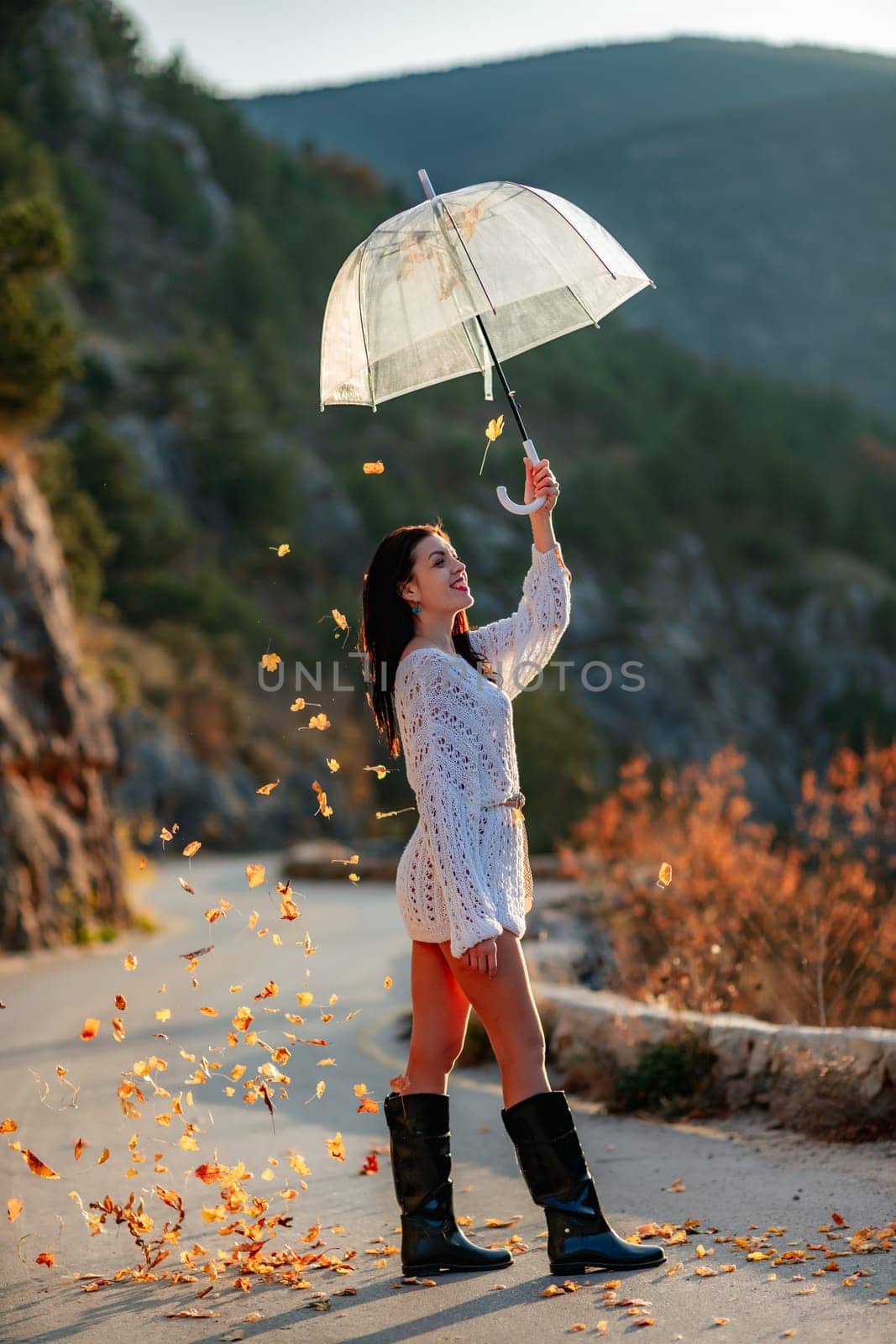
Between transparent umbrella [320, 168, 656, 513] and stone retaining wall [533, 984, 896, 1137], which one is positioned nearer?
transparent umbrella [320, 168, 656, 513]

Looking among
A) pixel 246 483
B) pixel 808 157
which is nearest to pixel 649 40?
pixel 808 157

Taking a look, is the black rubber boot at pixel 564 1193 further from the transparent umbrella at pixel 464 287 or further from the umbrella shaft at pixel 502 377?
the umbrella shaft at pixel 502 377

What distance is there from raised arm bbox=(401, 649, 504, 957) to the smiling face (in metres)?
0.17

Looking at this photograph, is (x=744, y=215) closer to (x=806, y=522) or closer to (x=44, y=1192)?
(x=806, y=522)

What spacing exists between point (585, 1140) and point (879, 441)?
72.5 m

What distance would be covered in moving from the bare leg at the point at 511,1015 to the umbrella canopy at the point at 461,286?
1.60 m

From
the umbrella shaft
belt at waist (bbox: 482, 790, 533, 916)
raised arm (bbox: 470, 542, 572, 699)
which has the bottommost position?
→ belt at waist (bbox: 482, 790, 533, 916)

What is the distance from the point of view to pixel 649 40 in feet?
441

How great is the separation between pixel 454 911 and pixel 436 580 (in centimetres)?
93

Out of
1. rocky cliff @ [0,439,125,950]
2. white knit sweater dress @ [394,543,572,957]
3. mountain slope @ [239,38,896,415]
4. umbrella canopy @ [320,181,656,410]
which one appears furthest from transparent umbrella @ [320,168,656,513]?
mountain slope @ [239,38,896,415]

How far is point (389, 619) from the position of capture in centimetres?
424

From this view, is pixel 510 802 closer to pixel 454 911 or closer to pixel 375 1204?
pixel 454 911

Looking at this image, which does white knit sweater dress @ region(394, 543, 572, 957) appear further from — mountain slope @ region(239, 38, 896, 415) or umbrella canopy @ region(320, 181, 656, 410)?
mountain slope @ region(239, 38, 896, 415)

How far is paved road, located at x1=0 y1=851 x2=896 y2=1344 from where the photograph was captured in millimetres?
3539
